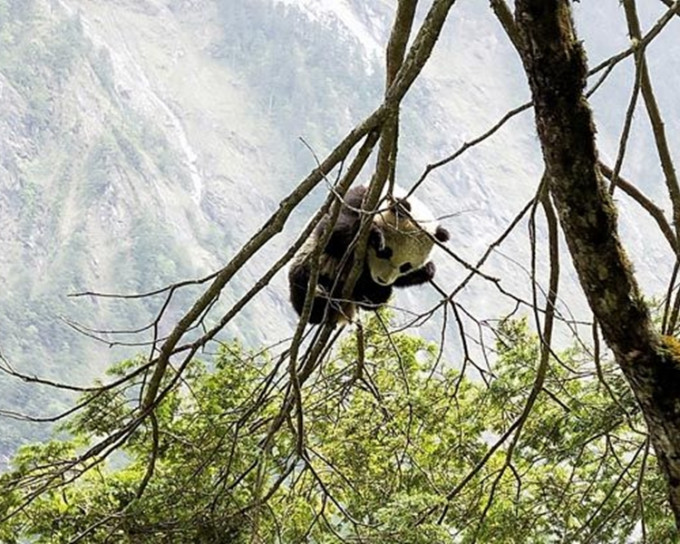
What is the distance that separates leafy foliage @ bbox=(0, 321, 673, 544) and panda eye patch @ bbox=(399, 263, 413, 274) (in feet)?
1.48

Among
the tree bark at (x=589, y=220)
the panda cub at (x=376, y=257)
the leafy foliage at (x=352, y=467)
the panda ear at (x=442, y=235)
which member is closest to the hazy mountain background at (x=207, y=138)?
the leafy foliage at (x=352, y=467)

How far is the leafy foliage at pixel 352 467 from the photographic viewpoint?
269 cm

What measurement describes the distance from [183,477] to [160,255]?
64716 millimetres

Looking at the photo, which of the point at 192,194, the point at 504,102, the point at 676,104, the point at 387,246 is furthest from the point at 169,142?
the point at 387,246

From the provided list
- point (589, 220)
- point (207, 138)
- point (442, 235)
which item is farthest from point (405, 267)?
point (207, 138)

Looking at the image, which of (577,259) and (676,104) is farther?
(676,104)

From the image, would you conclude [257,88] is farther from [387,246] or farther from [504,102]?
[387,246]

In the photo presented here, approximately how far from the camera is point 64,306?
209 ft

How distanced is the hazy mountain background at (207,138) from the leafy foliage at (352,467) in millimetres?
43716

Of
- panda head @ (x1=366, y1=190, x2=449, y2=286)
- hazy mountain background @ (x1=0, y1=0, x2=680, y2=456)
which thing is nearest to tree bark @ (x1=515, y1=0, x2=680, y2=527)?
panda head @ (x1=366, y1=190, x2=449, y2=286)

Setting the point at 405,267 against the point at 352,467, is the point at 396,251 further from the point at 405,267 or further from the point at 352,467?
the point at 352,467

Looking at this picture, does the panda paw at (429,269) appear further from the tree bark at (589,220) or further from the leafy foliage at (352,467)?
the tree bark at (589,220)

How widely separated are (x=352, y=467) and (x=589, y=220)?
4210 mm

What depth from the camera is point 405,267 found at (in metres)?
4.84
